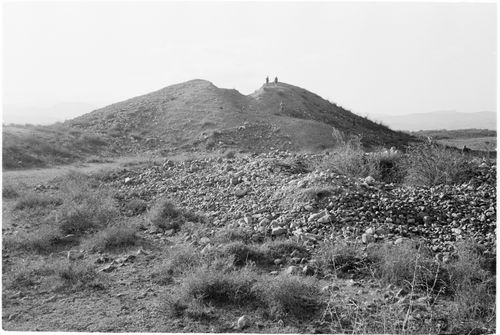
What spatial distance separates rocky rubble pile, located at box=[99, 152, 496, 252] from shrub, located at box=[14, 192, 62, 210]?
1.23 m

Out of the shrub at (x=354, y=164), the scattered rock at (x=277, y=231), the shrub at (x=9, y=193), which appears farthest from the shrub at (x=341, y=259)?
the shrub at (x=9, y=193)

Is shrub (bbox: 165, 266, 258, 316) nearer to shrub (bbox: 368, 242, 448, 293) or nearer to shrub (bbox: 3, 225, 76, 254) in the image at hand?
shrub (bbox: 368, 242, 448, 293)

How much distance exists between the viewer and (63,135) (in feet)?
55.0

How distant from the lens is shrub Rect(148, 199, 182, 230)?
6422 mm

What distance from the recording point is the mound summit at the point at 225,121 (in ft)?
55.4

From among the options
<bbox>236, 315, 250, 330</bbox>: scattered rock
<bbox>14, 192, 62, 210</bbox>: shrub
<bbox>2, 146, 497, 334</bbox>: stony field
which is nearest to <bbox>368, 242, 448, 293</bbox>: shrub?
<bbox>2, 146, 497, 334</bbox>: stony field

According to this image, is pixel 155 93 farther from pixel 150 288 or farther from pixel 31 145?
pixel 150 288

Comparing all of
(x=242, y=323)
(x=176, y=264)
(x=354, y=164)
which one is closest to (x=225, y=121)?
(x=354, y=164)

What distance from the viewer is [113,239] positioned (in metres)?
5.75

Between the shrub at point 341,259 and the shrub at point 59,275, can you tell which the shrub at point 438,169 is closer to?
the shrub at point 341,259

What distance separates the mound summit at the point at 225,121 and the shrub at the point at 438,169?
8400mm

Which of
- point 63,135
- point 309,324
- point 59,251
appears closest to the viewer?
point 309,324

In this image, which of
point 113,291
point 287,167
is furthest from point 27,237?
point 287,167

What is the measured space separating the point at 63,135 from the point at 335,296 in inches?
613
